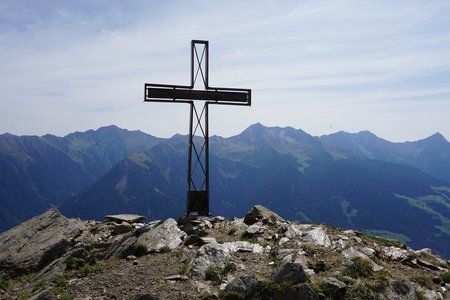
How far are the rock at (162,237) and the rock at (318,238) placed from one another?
19.9ft

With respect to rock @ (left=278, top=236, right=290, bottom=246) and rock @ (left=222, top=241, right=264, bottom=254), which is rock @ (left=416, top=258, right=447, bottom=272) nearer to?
rock @ (left=278, top=236, right=290, bottom=246)

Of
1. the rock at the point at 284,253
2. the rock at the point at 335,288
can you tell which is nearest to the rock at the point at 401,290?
the rock at the point at 335,288

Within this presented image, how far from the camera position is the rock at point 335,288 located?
13.0 meters

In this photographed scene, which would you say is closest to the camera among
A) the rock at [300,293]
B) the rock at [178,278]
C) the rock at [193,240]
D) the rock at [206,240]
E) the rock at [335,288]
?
the rock at [300,293]

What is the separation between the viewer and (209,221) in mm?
23016

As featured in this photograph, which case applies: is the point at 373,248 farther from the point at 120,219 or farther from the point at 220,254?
the point at 120,219

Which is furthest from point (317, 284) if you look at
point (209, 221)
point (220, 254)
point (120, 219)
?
point (120, 219)

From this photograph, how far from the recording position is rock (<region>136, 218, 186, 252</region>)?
59.1 feet

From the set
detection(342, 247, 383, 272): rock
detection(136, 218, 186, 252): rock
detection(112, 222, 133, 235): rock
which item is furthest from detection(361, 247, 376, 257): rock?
detection(112, 222, 133, 235): rock

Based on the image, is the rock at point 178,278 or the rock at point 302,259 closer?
the rock at point 178,278

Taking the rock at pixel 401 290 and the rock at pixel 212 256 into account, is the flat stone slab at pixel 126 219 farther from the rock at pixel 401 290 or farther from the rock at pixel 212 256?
the rock at pixel 401 290

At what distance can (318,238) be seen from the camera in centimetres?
1886

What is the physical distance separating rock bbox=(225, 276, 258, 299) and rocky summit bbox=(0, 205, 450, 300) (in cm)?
3

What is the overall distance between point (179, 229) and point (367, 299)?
998 cm
